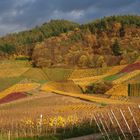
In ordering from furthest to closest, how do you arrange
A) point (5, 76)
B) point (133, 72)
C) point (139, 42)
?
1. point (139, 42)
2. point (5, 76)
3. point (133, 72)

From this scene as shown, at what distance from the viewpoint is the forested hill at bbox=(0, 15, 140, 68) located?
117 metres

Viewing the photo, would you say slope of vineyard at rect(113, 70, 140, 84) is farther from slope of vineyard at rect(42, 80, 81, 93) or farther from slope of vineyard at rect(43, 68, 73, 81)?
slope of vineyard at rect(43, 68, 73, 81)

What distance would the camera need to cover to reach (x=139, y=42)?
11931cm

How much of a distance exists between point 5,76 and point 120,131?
268ft

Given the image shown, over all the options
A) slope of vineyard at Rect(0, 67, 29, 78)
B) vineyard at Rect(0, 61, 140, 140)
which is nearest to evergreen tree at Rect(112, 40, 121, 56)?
vineyard at Rect(0, 61, 140, 140)

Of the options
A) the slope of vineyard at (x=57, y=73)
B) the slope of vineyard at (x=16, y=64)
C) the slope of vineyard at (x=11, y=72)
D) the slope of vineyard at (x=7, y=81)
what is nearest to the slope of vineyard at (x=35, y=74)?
the slope of vineyard at (x=57, y=73)

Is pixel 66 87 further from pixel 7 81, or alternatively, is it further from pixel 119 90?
pixel 7 81

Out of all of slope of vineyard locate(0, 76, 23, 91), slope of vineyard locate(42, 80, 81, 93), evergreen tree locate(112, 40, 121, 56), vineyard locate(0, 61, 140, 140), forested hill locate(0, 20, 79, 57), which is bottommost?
vineyard locate(0, 61, 140, 140)

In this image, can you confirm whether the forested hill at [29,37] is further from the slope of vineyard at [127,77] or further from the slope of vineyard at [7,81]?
the slope of vineyard at [127,77]

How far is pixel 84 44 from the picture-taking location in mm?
143875

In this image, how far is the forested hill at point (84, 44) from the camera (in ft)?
383

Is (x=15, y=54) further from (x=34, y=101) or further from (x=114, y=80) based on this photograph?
(x=34, y=101)

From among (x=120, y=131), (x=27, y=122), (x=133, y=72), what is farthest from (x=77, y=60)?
(x=120, y=131)

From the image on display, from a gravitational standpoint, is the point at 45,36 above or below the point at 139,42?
above
